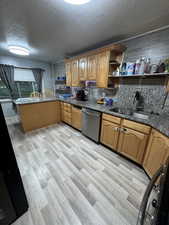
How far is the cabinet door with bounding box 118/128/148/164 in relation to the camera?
1624mm

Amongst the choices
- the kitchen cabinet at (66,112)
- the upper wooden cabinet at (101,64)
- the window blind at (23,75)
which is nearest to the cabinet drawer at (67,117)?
the kitchen cabinet at (66,112)

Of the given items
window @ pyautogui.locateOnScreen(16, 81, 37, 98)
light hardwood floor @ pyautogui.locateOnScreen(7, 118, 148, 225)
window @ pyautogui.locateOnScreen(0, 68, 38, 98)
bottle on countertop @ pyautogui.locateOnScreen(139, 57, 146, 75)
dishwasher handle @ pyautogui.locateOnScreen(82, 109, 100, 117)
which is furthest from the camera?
window @ pyautogui.locateOnScreen(16, 81, 37, 98)

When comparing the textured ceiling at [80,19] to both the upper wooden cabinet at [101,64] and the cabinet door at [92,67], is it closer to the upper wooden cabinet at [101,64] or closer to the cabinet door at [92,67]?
the upper wooden cabinet at [101,64]

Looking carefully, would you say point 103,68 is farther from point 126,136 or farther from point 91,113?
point 126,136

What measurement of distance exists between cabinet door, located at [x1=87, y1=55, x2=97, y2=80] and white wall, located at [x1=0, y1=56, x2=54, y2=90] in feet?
9.83

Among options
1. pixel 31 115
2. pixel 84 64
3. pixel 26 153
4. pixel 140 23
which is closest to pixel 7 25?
pixel 84 64

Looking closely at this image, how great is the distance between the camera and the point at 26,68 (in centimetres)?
419

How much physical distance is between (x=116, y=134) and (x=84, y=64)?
209cm

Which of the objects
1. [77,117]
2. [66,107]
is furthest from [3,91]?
[77,117]

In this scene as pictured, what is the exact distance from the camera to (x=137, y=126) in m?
1.62

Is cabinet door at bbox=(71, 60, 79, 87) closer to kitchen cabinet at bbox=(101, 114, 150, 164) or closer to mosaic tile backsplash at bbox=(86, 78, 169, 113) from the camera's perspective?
mosaic tile backsplash at bbox=(86, 78, 169, 113)

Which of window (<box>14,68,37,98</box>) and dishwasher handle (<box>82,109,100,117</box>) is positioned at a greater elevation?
window (<box>14,68,37,98</box>)

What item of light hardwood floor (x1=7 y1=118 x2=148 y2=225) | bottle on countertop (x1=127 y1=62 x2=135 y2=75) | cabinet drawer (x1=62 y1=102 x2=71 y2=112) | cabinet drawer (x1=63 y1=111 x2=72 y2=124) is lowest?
light hardwood floor (x1=7 y1=118 x2=148 y2=225)

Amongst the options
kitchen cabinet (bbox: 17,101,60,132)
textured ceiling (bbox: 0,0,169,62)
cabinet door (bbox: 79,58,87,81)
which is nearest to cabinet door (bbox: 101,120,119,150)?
cabinet door (bbox: 79,58,87,81)
